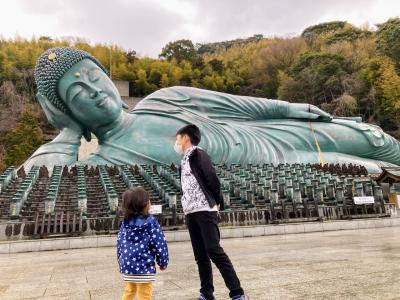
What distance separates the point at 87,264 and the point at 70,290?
1.45 meters

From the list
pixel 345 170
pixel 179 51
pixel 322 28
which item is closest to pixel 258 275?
pixel 345 170

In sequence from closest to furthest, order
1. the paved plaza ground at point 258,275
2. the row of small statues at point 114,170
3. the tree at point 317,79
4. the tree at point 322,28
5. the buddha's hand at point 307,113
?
the paved plaza ground at point 258,275
the row of small statues at point 114,170
the buddha's hand at point 307,113
the tree at point 317,79
the tree at point 322,28

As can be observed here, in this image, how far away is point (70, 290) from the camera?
10.5 feet

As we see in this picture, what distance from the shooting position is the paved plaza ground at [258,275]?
110 inches

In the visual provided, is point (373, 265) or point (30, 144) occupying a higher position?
point (30, 144)

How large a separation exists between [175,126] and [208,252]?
12.8 metres

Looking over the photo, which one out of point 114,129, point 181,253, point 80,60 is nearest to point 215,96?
point 114,129

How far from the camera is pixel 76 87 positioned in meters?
13.7

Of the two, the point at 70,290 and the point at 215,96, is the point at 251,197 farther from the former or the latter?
the point at 215,96

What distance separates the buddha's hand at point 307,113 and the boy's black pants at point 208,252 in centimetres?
1529

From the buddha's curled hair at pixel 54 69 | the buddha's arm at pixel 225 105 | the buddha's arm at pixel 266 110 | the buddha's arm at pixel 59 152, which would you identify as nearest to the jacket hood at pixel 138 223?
the buddha's arm at pixel 59 152

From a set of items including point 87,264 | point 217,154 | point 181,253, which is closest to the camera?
point 87,264

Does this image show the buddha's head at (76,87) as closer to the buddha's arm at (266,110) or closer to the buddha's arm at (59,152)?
the buddha's arm at (59,152)

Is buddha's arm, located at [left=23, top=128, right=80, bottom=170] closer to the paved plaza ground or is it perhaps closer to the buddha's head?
the buddha's head
